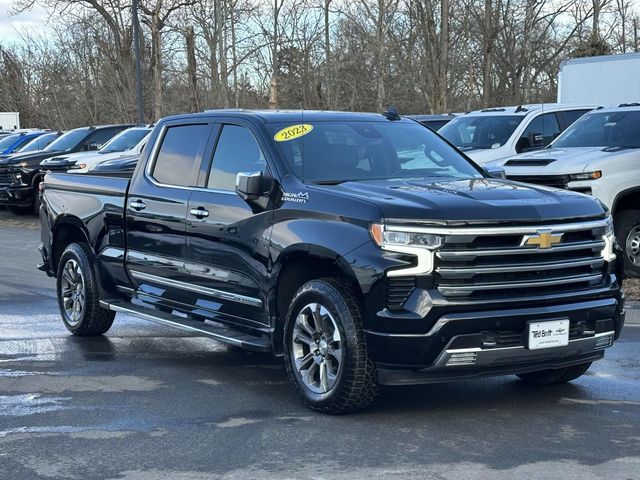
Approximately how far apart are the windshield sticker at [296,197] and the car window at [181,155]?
1.19 meters

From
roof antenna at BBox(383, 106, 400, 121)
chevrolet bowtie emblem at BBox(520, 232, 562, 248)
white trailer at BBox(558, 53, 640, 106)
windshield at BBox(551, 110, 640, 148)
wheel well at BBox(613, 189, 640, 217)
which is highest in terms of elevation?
white trailer at BBox(558, 53, 640, 106)

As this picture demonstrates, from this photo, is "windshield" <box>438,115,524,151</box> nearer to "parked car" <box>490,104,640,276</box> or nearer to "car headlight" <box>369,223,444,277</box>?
"parked car" <box>490,104,640,276</box>

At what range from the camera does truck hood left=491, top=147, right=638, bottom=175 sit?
11.4 m

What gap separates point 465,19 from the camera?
41.8 metres

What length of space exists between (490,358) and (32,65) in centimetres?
5828

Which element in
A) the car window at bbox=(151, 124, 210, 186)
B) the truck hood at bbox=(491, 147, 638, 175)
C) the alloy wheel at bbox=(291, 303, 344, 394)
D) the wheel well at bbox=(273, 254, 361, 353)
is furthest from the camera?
the truck hood at bbox=(491, 147, 638, 175)

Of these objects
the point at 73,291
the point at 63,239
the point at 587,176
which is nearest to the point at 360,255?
the point at 73,291

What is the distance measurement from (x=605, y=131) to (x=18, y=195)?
1457 centimetres

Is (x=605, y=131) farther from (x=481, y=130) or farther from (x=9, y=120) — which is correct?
(x=9, y=120)

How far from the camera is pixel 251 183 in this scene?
665 cm

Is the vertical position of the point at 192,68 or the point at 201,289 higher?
the point at 192,68

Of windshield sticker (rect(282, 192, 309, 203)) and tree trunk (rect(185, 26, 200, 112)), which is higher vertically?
tree trunk (rect(185, 26, 200, 112))

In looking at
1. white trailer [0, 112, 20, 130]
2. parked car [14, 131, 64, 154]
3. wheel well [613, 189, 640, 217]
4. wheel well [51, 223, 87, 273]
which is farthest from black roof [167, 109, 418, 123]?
white trailer [0, 112, 20, 130]

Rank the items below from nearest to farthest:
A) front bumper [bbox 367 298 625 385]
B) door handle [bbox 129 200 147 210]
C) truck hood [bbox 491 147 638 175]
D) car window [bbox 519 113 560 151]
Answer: front bumper [bbox 367 298 625 385] < door handle [bbox 129 200 147 210] < truck hood [bbox 491 147 638 175] < car window [bbox 519 113 560 151]
